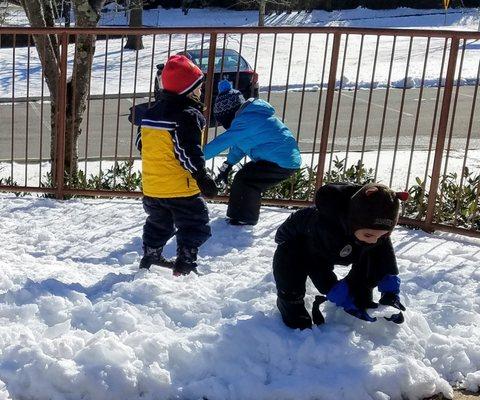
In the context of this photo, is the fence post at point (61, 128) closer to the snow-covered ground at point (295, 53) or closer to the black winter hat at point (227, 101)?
the black winter hat at point (227, 101)

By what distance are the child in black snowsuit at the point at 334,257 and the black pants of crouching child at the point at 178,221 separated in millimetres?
956

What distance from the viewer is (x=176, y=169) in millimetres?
4840

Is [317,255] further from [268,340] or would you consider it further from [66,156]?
[66,156]

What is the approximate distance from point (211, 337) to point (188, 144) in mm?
1353

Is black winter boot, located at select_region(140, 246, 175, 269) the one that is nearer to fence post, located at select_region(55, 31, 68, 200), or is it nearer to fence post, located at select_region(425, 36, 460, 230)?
fence post, located at select_region(55, 31, 68, 200)

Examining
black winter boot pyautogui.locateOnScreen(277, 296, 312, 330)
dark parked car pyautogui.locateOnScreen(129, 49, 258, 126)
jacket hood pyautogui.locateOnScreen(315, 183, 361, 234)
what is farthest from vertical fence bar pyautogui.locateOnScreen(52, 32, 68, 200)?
jacket hood pyautogui.locateOnScreen(315, 183, 361, 234)

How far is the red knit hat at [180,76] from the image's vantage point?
4.69 m

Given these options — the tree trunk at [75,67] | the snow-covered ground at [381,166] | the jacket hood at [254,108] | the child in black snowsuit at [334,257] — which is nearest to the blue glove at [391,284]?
the child in black snowsuit at [334,257]

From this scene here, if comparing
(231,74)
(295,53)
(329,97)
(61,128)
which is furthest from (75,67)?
(295,53)

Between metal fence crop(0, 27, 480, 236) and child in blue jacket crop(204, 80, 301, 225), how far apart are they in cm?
57

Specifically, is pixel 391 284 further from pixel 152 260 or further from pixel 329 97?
pixel 329 97

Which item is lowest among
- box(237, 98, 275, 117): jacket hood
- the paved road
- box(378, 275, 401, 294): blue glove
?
the paved road

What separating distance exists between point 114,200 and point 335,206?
344 centimetres

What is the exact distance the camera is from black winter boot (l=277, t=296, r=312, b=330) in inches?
156
